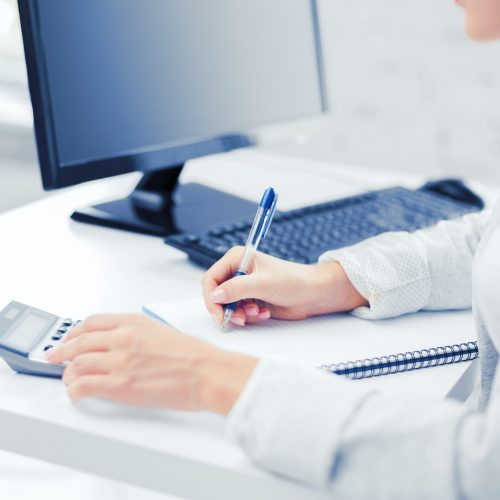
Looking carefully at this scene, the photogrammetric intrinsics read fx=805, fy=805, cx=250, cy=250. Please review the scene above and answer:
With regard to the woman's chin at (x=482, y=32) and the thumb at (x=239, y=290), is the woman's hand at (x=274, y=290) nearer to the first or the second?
the thumb at (x=239, y=290)

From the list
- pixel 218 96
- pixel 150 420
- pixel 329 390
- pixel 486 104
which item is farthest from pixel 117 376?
pixel 486 104

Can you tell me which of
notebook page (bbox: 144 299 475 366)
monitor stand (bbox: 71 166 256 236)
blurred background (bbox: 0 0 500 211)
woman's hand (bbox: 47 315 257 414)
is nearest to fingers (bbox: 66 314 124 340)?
woman's hand (bbox: 47 315 257 414)

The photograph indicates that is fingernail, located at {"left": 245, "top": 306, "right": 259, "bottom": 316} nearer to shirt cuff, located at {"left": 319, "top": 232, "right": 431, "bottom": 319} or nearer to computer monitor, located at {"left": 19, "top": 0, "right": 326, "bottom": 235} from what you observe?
shirt cuff, located at {"left": 319, "top": 232, "right": 431, "bottom": 319}

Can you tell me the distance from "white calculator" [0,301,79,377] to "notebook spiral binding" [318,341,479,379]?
0.22 metres

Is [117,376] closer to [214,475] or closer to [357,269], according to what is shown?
[214,475]

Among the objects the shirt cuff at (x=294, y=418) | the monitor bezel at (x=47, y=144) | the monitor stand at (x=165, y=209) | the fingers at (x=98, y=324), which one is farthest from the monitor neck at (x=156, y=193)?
the shirt cuff at (x=294, y=418)

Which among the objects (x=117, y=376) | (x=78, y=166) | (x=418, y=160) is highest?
(x=78, y=166)

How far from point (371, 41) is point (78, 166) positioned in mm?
1339

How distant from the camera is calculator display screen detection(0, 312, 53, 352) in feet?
2.18

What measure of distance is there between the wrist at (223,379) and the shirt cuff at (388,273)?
24 cm

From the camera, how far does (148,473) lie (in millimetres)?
571

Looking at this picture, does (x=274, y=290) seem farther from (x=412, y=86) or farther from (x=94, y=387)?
(x=412, y=86)

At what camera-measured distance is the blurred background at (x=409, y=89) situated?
196 cm

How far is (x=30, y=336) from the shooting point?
0.68m
